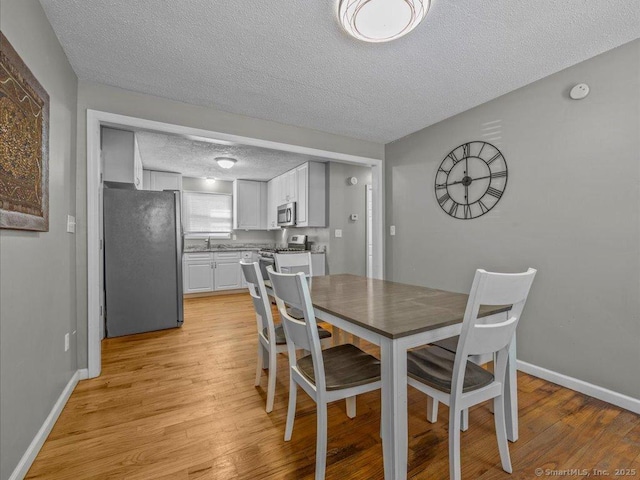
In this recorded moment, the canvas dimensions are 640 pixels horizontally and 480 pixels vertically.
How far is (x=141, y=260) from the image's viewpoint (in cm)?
336

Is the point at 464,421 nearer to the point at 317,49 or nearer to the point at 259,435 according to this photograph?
the point at 259,435

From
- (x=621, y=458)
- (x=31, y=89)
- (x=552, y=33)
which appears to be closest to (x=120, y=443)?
(x=31, y=89)

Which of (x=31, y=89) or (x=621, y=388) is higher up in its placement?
(x=31, y=89)

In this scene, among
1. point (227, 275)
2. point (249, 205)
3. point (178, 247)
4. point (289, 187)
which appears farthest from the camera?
point (249, 205)

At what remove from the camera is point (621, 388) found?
6.39 feet

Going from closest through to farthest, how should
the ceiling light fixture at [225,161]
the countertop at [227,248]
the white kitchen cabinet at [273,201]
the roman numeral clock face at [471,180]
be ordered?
1. the roman numeral clock face at [471,180]
2. the ceiling light fixture at [225,161]
3. the countertop at [227,248]
4. the white kitchen cabinet at [273,201]

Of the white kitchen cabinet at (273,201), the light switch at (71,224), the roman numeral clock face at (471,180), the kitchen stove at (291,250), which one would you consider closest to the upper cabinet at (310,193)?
the kitchen stove at (291,250)

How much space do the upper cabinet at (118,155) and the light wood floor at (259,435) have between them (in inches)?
81.0

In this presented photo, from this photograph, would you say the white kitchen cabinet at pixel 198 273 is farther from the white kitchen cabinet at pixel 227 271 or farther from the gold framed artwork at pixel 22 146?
the gold framed artwork at pixel 22 146

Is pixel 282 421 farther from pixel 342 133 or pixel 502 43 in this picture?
pixel 342 133

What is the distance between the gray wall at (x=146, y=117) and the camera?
2.33 m

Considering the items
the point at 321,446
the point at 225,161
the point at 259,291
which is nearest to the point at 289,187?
the point at 225,161

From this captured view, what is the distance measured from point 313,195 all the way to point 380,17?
316cm

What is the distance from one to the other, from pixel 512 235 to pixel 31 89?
3323 millimetres
